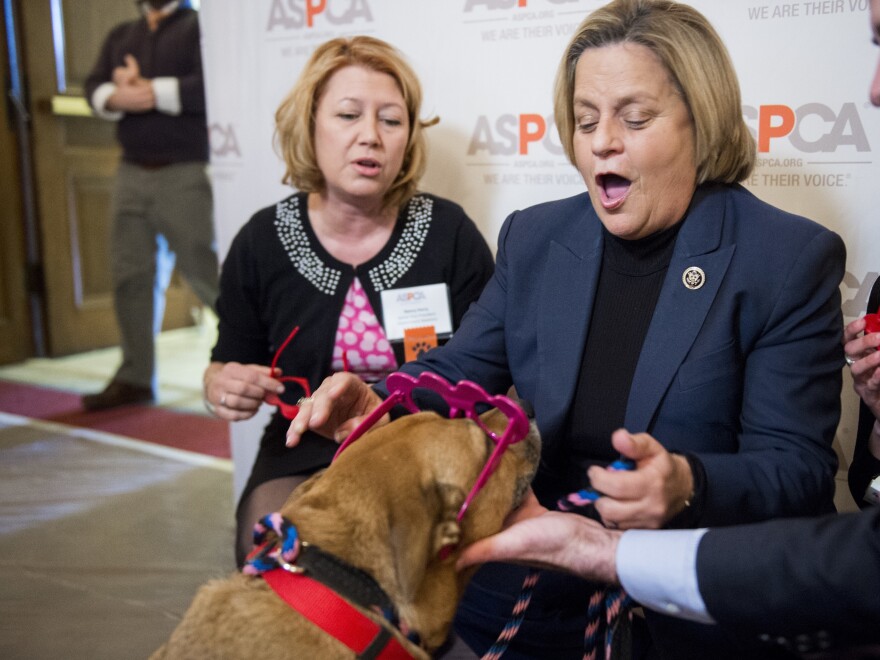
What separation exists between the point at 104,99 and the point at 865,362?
4.24 m

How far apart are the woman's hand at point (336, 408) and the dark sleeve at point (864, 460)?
1.09 meters

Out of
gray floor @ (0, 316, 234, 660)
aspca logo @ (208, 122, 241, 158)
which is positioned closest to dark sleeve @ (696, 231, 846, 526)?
gray floor @ (0, 316, 234, 660)

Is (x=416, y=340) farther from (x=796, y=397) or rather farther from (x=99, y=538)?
(x=99, y=538)

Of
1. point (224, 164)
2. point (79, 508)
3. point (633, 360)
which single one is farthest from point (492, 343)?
point (79, 508)

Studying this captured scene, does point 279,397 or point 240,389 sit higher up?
point 240,389

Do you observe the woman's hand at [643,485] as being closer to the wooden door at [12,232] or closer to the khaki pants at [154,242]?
the khaki pants at [154,242]

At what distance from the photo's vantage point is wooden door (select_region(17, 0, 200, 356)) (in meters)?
5.29

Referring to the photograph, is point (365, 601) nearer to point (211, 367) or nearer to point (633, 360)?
point (633, 360)

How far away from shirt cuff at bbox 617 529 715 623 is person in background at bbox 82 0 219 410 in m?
3.52

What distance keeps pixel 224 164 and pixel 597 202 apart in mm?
1875

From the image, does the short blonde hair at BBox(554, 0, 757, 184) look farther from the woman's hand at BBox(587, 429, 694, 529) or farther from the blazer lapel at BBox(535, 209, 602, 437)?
the woman's hand at BBox(587, 429, 694, 529)

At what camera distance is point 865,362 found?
1.57 meters

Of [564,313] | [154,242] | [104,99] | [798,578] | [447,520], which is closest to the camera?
[798,578]

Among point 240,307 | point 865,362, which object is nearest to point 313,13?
point 240,307
